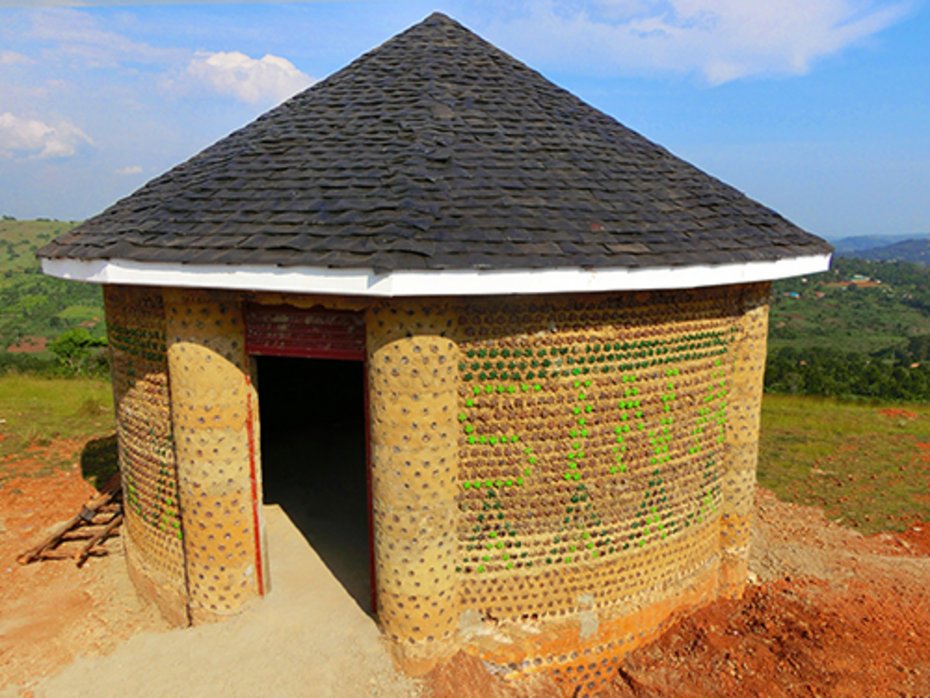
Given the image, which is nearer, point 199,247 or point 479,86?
point 199,247

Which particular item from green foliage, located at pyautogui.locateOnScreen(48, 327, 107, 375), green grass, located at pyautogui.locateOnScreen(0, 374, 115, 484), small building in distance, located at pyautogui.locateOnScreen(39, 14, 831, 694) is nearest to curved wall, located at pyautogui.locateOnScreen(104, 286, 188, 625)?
small building in distance, located at pyautogui.locateOnScreen(39, 14, 831, 694)

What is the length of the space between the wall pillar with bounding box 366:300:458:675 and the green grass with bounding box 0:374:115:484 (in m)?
9.29

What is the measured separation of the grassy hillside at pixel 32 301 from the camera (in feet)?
198

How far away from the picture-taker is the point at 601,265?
5.69 m

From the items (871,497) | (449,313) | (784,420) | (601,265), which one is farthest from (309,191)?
(784,420)

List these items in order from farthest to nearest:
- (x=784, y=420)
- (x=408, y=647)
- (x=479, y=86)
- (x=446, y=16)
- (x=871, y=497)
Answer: (x=784, y=420)
(x=871, y=497)
(x=446, y=16)
(x=479, y=86)
(x=408, y=647)

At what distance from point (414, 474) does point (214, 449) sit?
2121mm

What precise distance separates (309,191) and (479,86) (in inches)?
115

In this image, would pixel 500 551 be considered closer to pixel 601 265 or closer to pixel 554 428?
pixel 554 428

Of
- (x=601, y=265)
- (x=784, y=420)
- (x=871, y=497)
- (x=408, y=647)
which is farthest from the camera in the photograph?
(x=784, y=420)

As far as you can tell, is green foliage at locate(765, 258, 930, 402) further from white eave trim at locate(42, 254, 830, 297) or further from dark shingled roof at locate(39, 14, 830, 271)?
white eave trim at locate(42, 254, 830, 297)

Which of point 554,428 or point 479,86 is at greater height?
point 479,86

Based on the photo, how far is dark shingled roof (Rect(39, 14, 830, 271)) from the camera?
5.68 metres

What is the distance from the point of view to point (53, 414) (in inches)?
717
